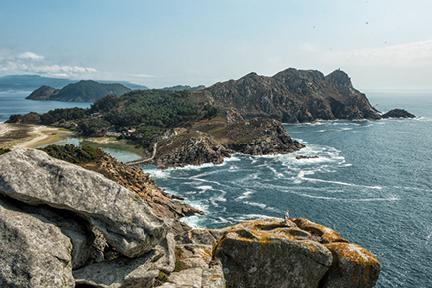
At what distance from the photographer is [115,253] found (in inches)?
775

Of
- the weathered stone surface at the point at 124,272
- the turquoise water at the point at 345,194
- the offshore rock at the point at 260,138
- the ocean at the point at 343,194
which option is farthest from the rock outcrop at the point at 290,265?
the offshore rock at the point at 260,138

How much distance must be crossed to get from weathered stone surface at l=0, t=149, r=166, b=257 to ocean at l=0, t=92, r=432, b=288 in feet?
168

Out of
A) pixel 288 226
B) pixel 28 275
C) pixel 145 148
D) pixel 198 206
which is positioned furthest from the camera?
pixel 145 148

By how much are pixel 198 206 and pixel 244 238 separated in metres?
72.8

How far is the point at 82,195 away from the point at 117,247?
289 centimetres

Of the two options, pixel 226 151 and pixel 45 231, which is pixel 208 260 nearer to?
pixel 45 231

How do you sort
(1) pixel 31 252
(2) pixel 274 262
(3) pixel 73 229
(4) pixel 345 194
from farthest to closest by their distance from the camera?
(4) pixel 345 194, (2) pixel 274 262, (3) pixel 73 229, (1) pixel 31 252

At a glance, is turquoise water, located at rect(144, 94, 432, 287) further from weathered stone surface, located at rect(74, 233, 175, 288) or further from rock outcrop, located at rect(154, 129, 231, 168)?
weathered stone surface, located at rect(74, 233, 175, 288)

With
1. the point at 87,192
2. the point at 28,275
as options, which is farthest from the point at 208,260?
the point at 28,275

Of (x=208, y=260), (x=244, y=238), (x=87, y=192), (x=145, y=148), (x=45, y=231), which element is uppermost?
(x=87, y=192)

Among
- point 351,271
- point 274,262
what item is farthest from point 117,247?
point 351,271

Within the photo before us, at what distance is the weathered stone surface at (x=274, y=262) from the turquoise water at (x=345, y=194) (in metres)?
42.2

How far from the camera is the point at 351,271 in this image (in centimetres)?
2244

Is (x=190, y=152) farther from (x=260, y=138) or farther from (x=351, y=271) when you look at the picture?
(x=351, y=271)
